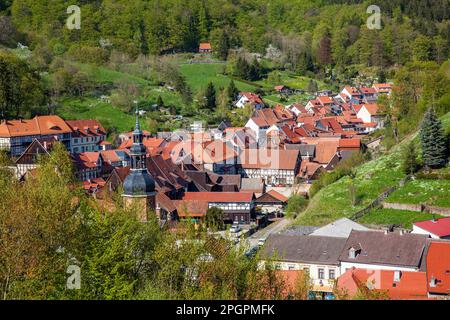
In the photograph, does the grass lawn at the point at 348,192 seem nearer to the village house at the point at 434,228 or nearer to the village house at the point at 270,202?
the village house at the point at 434,228

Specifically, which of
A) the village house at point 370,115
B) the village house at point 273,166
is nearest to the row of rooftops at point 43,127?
the village house at point 273,166

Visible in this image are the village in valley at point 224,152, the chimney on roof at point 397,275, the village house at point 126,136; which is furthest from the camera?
the village house at point 126,136

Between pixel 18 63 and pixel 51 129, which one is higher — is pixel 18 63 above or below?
above

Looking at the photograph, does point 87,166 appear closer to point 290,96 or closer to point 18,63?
point 18,63
